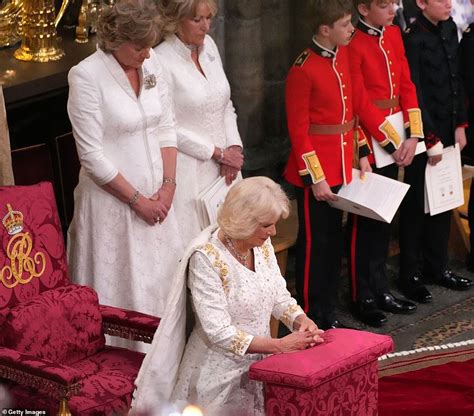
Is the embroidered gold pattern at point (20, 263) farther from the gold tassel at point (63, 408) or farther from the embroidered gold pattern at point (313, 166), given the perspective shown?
the embroidered gold pattern at point (313, 166)

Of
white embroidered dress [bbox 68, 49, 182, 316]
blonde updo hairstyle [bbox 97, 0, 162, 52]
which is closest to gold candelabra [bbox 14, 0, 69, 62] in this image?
white embroidered dress [bbox 68, 49, 182, 316]

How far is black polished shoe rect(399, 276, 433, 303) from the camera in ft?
21.9

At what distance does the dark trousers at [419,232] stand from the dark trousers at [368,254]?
6.8 inches

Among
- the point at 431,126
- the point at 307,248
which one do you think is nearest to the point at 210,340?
the point at 307,248

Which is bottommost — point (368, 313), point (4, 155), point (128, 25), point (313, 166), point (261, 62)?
point (368, 313)

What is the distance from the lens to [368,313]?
643cm

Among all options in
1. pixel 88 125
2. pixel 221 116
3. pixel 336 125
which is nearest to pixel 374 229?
pixel 336 125

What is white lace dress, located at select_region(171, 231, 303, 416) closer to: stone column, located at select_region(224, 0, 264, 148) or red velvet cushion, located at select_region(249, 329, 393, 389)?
red velvet cushion, located at select_region(249, 329, 393, 389)

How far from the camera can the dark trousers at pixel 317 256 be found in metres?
6.08

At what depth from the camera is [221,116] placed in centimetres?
575

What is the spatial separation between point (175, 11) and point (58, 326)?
→ 1451 millimetres

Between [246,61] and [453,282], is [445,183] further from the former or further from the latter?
[246,61]

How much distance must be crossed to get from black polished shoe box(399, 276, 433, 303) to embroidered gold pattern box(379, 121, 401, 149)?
2.72ft

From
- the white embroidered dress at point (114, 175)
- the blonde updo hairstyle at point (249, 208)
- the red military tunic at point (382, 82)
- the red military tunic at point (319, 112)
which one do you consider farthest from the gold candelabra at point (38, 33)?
the blonde updo hairstyle at point (249, 208)
